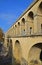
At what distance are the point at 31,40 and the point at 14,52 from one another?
22.2ft

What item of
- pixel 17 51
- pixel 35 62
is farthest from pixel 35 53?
pixel 17 51

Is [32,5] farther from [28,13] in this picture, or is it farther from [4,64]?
[4,64]

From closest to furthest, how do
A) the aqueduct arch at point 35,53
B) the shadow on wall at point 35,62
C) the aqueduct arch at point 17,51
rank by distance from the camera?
the aqueduct arch at point 35,53, the shadow on wall at point 35,62, the aqueduct arch at point 17,51

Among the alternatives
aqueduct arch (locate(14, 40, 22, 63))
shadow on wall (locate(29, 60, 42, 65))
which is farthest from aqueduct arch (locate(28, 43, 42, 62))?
aqueduct arch (locate(14, 40, 22, 63))

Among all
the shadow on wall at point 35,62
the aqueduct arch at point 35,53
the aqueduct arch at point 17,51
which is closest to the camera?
the aqueduct arch at point 35,53

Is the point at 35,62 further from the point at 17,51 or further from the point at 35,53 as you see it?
the point at 17,51

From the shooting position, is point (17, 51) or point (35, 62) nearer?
point (35, 62)

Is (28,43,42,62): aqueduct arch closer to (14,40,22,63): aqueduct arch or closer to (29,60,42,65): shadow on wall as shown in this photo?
(29,60,42,65): shadow on wall

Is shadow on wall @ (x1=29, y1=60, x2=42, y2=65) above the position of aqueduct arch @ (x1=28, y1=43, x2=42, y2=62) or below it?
below

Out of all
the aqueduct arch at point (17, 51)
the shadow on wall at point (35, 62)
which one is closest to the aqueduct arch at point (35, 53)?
the shadow on wall at point (35, 62)

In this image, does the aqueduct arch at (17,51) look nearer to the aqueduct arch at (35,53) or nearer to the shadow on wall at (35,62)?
the shadow on wall at (35,62)

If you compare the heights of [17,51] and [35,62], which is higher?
[17,51]

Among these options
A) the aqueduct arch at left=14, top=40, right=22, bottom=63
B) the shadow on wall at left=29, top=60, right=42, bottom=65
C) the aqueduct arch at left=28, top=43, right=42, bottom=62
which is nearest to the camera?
the aqueduct arch at left=28, top=43, right=42, bottom=62

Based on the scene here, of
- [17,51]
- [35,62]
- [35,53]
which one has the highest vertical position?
[35,53]
